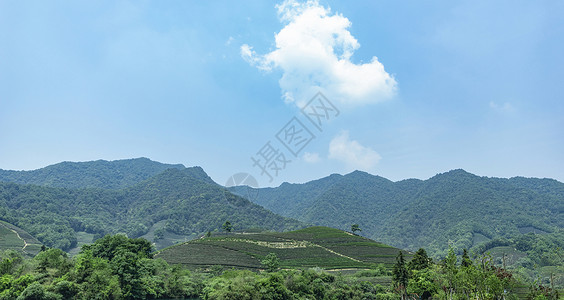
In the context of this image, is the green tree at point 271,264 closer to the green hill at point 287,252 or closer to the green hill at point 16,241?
the green hill at point 287,252

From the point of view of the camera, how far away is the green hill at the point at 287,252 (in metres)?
78.6

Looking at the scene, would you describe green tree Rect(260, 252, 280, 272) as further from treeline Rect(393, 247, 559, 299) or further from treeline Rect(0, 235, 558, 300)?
treeline Rect(393, 247, 559, 299)

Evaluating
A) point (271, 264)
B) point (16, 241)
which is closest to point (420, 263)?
point (271, 264)

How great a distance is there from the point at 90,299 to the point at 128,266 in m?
7.32

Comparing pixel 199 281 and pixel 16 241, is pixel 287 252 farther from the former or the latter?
pixel 16 241

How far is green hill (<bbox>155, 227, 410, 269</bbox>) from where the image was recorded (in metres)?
78.6

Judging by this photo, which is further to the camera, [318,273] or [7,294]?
[318,273]

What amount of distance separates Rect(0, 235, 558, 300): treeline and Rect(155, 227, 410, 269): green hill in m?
20.4

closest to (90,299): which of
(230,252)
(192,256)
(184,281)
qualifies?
(184,281)

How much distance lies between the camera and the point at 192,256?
79.6m

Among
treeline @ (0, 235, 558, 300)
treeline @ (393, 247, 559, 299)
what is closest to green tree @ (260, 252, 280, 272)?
treeline @ (0, 235, 558, 300)

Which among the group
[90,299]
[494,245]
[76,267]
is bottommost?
[90,299]

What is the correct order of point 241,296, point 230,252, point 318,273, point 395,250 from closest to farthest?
point 241,296 → point 318,273 → point 230,252 → point 395,250

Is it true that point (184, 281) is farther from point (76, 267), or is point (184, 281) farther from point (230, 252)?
point (230, 252)
